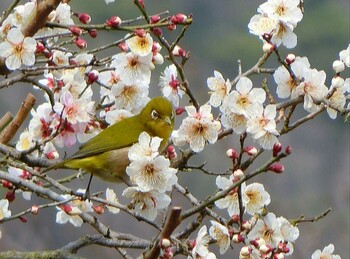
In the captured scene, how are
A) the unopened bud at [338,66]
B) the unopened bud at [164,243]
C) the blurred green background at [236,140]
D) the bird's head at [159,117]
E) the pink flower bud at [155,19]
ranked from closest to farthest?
the unopened bud at [164,243] → the pink flower bud at [155,19] → the unopened bud at [338,66] → the bird's head at [159,117] → the blurred green background at [236,140]

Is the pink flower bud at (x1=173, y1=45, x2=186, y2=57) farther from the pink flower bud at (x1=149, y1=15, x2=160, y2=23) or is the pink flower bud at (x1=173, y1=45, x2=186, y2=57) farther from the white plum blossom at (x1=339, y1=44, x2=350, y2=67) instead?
the white plum blossom at (x1=339, y1=44, x2=350, y2=67)

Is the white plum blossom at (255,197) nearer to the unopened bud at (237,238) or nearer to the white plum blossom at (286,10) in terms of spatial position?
the unopened bud at (237,238)

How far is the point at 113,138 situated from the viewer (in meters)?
3.97

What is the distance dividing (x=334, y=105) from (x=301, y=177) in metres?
18.1

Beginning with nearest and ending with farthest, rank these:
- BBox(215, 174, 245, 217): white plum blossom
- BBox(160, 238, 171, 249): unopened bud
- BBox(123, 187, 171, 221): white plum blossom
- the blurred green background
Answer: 1. BBox(160, 238, 171, 249): unopened bud
2. BBox(123, 187, 171, 221): white plum blossom
3. BBox(215, 174, 245, 217): white plum blossom
4. the blurred green background

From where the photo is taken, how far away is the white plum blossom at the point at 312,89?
3760mm

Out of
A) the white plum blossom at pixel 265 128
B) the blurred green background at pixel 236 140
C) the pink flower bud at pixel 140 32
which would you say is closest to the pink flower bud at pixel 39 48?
the pink flower bud at pixel 140 32

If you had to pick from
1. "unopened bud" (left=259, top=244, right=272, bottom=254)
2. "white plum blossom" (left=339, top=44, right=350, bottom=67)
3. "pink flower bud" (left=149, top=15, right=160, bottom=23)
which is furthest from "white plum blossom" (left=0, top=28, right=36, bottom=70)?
"white plum blossom" (left=339, top=44, right=350, bottom=67)

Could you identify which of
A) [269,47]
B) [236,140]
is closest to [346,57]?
[269,47]

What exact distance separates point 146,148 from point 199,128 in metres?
0.31

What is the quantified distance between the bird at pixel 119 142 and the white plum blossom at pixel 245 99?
1.30 ft

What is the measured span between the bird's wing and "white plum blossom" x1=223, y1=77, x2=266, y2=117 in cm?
44

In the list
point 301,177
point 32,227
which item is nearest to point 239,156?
point 32,227

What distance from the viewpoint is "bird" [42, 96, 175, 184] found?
3.97 meters
